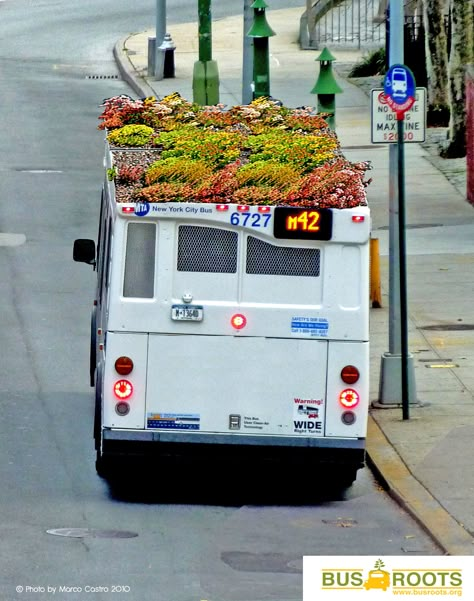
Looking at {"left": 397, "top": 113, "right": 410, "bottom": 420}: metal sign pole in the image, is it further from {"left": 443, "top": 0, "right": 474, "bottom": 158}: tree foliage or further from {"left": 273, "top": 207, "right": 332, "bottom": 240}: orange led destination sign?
{"left": 443, "top": 0, "right": 474, "bottom": 158}: tree foliage

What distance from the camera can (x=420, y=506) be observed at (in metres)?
14.5

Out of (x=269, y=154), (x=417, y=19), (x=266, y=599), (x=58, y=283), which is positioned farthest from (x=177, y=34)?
(x=266, y=599)

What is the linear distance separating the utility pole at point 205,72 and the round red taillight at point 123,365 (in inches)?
966

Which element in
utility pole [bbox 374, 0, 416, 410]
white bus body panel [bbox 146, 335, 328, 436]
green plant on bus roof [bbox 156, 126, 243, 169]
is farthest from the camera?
utility pole [bbox 374, 0, 416, 410]

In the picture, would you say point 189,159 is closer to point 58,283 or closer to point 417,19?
point 58,283

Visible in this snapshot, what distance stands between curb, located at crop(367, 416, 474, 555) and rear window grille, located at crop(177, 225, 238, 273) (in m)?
2.60

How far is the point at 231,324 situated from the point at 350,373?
1.13m

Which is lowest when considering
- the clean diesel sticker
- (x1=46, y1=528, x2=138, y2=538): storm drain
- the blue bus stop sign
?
(x1=46, y1=528, x2=138, y2=538): storm drain

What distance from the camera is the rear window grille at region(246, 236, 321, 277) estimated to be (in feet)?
47.3

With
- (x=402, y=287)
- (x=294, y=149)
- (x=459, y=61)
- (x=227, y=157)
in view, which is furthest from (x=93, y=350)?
(x=459, y=61)

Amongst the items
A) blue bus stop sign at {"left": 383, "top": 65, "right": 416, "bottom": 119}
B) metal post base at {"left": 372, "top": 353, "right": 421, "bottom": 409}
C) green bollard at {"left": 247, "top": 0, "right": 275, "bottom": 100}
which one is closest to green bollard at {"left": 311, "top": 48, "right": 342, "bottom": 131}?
green bollard at {"left": 247, "top": 0, "right": 275, "bottom": 100}

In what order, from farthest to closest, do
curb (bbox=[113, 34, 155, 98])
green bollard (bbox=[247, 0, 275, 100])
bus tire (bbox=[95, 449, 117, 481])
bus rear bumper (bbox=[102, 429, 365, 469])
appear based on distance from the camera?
curb (bbox=[113, 34, 155, 98]), green bollard (bbox=[247, 0, 275, 100]), bus tire (bbox=[95, 449, 117, 481]), bus rear bumper (bbox=[102, 429, 365, 469])

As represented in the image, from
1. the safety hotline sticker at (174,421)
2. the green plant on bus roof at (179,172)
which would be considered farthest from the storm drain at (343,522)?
the green plant on bus roof at (179,172)

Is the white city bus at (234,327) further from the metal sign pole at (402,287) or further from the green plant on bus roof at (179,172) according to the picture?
the metal sign pole at (402,287)
